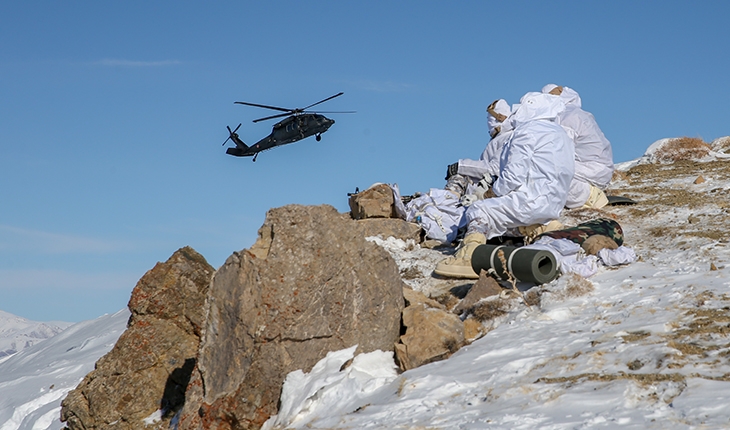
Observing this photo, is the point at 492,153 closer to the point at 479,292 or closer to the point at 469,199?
Result: the point at 469,199

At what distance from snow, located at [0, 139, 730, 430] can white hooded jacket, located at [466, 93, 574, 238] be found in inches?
37.9

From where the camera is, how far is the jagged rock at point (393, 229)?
9453 mm

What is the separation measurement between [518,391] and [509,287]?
7.86 feet

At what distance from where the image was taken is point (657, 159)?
14898mm

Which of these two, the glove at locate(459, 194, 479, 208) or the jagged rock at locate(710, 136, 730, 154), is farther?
the jagged rock at locate(710, 136, 730, 154)

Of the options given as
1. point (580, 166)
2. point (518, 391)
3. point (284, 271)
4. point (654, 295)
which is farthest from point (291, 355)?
point (580, 166)

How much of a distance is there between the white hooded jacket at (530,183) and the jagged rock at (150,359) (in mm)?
2900

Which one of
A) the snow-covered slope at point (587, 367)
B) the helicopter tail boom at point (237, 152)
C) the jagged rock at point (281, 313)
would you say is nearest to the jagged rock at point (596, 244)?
the snow-covered slope at point (587, 367)

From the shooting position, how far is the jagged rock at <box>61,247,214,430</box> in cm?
657

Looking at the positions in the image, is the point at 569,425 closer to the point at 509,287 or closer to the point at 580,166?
the point at 509,287

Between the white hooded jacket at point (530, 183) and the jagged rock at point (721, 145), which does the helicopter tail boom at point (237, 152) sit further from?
the white hooded jacket at point (530, 183)

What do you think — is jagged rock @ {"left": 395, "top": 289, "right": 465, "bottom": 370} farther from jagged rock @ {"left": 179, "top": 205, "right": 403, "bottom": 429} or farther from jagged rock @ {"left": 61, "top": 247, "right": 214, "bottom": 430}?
jagged rock @ {"left": 61, "top": 247, "right": 214, "bottom": 430}

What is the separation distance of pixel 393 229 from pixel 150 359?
3.71 metres

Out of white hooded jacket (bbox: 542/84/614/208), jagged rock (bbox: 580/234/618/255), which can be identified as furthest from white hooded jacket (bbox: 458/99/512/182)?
jagged rock (bbox: 580/234/618/255)
